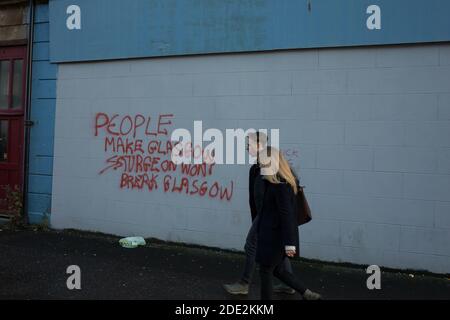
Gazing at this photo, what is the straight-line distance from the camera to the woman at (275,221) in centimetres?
407

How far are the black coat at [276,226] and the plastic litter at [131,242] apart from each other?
10.4 feet

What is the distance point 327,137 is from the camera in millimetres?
6195

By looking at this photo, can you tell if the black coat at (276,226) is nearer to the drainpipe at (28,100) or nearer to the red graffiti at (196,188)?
the red graffiti at (196,188)

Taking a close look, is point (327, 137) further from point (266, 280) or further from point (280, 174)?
point (266, 280)

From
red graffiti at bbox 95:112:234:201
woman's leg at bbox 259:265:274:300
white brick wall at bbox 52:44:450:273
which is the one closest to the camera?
woman's leg at bbox 259:265:274:300

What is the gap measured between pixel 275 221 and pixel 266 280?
508 mm

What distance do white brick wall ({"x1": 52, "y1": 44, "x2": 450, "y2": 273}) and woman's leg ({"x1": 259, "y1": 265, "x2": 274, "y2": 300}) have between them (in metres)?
2.18

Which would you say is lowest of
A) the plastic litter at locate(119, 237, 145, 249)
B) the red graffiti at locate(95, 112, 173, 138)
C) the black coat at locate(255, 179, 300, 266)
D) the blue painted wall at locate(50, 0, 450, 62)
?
the plastic litter at locate(119, 237, 145, 249)

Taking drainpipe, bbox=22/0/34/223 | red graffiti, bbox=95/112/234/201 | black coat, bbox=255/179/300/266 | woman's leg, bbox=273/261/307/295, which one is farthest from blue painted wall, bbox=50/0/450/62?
woman's leg, bbox=273/261/307/295

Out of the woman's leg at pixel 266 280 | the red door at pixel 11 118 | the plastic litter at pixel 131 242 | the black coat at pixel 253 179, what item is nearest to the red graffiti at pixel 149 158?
the plastic litter at pixel 131 242

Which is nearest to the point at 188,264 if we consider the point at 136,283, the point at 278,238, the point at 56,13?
the point at 136,283

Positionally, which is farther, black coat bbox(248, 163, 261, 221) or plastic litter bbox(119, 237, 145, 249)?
plastic litter bbox(119, 237, 145, 249)

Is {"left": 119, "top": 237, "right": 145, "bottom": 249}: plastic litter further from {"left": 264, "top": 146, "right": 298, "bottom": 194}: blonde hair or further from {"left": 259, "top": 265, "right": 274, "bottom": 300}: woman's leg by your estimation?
{"left": 264, "top": 146, "right": 298, "bottom": 194}: blonde hair

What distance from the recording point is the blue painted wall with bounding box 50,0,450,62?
5801mm
